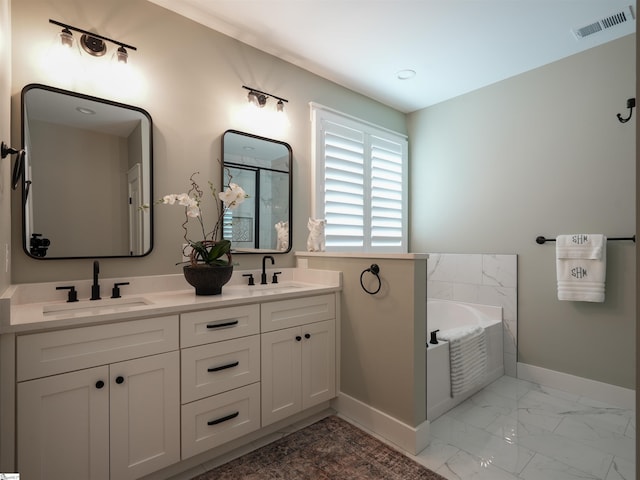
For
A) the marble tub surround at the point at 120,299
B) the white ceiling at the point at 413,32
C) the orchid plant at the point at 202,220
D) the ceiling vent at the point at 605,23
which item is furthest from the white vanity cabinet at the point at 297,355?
the ceiling vent at the point at 605,23

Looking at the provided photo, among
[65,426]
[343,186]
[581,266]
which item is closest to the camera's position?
[65,426]

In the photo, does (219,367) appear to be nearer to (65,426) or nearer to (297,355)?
(297,355)

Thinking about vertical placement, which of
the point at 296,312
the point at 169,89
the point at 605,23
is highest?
the point at 605,23

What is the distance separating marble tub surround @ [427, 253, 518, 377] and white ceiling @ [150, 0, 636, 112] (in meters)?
1.70

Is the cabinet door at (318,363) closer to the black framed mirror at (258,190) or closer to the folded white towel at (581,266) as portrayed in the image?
the black framed mirror at (258,190)

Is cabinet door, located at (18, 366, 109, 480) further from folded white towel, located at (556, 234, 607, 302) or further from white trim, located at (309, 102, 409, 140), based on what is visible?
folded white towel, located at (556, 234, 607, 302)

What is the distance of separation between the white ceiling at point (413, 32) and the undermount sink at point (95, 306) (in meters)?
1.80

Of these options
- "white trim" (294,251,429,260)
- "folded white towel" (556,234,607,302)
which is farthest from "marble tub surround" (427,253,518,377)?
"white trim" (294,251,429,260)

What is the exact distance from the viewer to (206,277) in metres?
1.94

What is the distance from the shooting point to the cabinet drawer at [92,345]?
50.8 inches

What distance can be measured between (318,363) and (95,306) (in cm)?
134

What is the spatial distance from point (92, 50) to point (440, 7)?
6.96 feet

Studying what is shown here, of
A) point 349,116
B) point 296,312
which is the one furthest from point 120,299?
point 349,116

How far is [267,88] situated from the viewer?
2666mm
